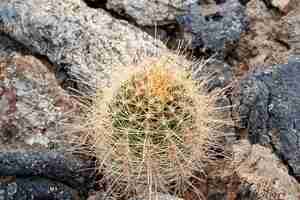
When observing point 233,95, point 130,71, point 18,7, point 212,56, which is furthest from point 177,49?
point 18,7

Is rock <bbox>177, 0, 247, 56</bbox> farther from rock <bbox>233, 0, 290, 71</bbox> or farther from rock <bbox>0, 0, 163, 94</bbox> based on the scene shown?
rock <bbox>0, 0, 163, 94</bbox>

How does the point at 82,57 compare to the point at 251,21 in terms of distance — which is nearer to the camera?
the point at 82,57

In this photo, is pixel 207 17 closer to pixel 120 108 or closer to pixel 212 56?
pixel 212 56

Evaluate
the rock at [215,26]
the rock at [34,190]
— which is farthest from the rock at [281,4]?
the rock at [34,190]

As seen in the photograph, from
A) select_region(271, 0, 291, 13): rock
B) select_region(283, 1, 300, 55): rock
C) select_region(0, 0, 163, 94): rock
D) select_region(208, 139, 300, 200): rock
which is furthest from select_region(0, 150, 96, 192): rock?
select_region(271, 0, 291, 13): rock

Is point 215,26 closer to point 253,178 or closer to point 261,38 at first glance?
point 261,38

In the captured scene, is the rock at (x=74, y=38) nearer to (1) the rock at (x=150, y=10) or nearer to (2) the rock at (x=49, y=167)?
(1) the rock at (x=150, y=10)
